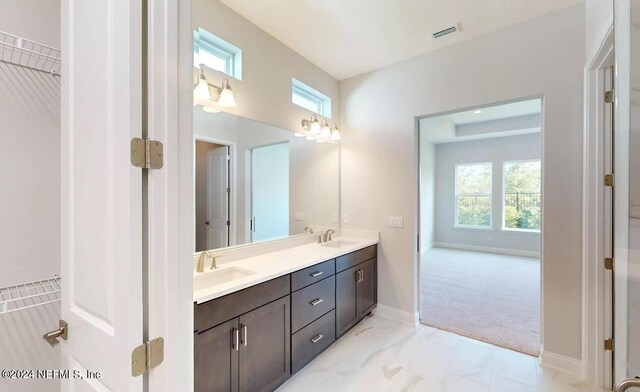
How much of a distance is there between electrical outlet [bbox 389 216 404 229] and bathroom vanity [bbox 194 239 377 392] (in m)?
0.50

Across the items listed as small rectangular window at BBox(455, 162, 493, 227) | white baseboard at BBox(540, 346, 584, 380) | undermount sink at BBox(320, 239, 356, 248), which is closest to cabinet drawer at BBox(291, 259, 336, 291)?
undermount sink at BBox(320, 239, 356, 248)

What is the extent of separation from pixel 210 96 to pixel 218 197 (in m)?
0.80

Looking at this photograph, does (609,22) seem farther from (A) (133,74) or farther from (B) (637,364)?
(A) (133,74)

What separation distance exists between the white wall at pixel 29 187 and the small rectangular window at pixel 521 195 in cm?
778

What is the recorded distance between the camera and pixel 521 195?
625 centimetres

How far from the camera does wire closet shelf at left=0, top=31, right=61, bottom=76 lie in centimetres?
104

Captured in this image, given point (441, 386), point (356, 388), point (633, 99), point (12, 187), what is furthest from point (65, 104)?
point (441, 386)

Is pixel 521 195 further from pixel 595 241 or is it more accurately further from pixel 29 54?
pixel 29 54

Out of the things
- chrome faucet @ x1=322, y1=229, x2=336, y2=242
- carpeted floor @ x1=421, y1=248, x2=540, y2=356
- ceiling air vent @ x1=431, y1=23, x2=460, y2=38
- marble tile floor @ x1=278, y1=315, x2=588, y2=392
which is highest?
ceiling air vent @ x1=431, y1=23, x2=460, y2=38

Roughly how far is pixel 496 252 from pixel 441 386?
563cm

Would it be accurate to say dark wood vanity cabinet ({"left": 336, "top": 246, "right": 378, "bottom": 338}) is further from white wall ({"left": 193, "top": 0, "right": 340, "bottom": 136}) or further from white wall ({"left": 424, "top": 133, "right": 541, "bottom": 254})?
white wall ({"left": 424, "top": 133, "right": 541, "bottom": 254})

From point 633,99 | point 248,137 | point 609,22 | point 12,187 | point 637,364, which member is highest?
point 609,22

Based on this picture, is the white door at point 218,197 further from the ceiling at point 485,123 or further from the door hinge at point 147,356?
the ceiling at point 485,123

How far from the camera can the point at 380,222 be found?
3107 millimetres
